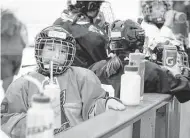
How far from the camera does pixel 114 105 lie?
5.08ft

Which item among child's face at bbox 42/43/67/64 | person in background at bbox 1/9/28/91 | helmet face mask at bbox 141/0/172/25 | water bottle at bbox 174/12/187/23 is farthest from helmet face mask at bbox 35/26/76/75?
water bottle at bbox 174/12/187/23

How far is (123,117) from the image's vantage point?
1.41 meters

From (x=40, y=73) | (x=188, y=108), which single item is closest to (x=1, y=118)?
(x=40, y=73)

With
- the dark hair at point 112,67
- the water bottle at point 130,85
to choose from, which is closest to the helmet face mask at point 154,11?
the dark hair at point 112,67

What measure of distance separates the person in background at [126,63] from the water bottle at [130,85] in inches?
16.3

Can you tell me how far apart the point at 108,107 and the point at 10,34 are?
1567mm

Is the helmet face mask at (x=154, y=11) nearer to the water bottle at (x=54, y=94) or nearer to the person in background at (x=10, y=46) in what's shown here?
the person in background at (x=10, y=46)

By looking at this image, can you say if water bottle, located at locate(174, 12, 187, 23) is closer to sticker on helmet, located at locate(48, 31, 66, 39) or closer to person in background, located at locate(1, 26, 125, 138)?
person in background, located at locate(1, 26, 125, 138)

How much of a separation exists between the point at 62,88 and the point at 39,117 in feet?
2.71

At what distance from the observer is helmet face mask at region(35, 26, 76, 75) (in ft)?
5.26

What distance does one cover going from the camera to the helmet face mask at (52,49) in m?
1.60

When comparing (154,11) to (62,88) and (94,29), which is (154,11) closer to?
(94,29)

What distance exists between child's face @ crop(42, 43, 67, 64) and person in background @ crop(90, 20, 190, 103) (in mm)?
483

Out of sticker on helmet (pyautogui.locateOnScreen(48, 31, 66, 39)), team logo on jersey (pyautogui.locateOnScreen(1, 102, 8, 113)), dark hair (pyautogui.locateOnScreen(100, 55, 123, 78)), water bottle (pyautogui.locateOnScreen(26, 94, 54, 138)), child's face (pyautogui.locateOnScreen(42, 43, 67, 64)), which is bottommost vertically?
team logo on jersey (pyautogui.locateOnScreen(1, 102, 8, 113))
